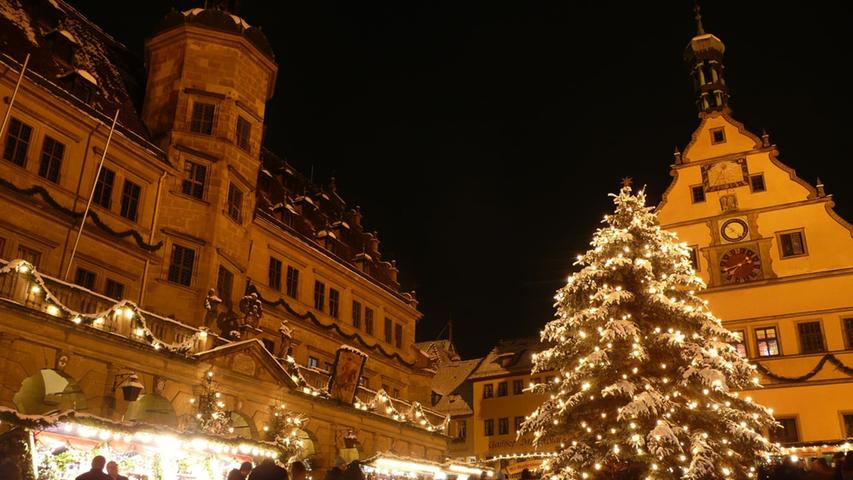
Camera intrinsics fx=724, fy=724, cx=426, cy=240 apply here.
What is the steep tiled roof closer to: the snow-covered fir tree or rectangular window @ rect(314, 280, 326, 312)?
rectangular window @ rect(314, 280, 326, 312)

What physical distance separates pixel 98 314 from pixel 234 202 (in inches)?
407

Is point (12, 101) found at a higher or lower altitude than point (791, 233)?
lower

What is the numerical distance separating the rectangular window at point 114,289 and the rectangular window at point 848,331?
32.2 metres

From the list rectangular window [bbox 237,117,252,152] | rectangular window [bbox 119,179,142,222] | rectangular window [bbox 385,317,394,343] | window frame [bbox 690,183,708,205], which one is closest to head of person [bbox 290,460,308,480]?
rectangular window [bbox 119,179,142,222]

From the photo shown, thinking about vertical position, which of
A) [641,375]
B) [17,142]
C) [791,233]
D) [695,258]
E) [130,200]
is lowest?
[641,375]

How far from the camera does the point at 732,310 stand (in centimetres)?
3728

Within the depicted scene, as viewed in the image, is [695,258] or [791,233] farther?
[695,258]

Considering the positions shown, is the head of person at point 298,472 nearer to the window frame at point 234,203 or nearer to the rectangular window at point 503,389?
the window frame at point 234,203

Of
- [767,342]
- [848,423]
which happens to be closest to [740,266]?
[767,342]

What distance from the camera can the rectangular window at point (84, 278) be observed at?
77.0 feet

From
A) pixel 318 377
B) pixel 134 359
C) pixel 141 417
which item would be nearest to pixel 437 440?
pixel 318 377

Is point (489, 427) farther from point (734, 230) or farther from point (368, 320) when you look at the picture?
point (734, 230)

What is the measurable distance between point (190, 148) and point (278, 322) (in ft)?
28.7

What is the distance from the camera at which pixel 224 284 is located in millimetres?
28641
